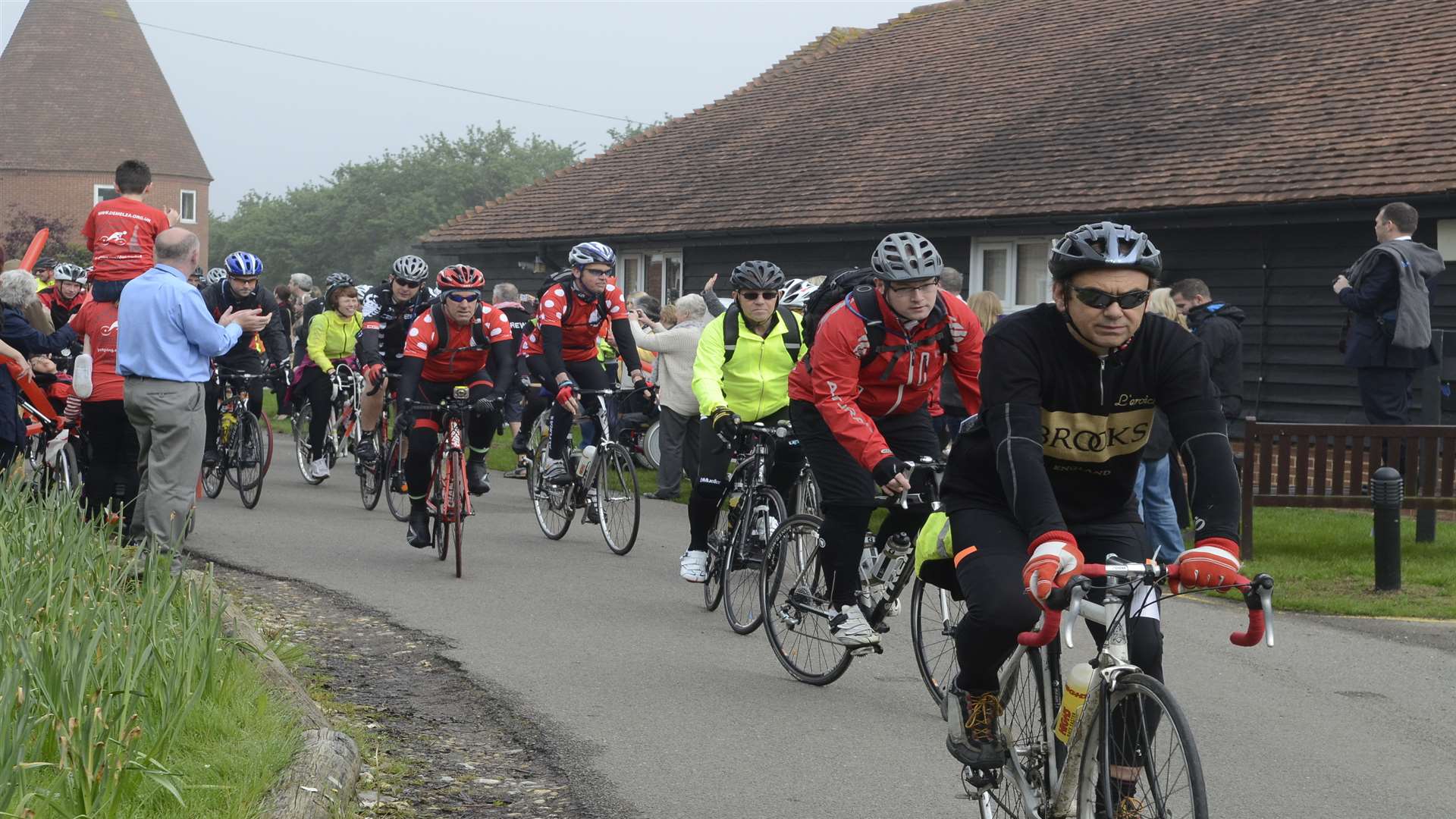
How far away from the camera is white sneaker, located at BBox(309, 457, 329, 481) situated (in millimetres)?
15938

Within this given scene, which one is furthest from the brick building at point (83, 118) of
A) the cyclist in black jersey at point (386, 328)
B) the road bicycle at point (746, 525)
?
the road bicycle at point (746, 525)

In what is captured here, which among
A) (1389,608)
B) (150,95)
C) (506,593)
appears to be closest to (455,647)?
(506,593)

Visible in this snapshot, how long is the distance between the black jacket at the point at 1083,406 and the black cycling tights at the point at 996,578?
227 millimetres

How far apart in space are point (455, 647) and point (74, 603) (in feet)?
8.83

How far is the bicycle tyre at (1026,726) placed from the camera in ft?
14.6

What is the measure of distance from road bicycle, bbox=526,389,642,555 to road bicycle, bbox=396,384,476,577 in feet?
3.80

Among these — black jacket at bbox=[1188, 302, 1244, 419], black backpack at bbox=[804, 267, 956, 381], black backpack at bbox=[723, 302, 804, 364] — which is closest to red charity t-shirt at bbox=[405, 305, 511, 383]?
black backpack at bbox=[723, 302, 804, 364]

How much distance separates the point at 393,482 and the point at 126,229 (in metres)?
2.75

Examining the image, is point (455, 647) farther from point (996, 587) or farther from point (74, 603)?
point (996, 587)

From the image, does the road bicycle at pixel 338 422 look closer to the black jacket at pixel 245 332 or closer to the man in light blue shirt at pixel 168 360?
the black jacket at pixel 245 332

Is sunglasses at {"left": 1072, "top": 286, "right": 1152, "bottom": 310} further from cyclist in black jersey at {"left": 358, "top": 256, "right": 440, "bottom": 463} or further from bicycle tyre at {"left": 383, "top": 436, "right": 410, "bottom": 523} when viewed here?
cyclist in black jersey at {"left": 358, "top": 256, "right": 440, "bottom": 463}

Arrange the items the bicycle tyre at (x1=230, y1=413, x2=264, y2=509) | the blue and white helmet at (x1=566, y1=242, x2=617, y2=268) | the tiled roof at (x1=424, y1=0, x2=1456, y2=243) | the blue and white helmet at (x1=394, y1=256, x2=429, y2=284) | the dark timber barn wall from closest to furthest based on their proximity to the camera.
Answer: the blue and white helmet at (x1=566, y1=242, x2=617, y2=268), the blue and white helmet at (x1=394, y1=256, x2=429, y2=284), the bicycle tyre at (x1=230, y1=413, x2=264, y2=509), the dark timber barn wall, the tiled roof at (x1=424, y1=0, x2=1456, y2=243)

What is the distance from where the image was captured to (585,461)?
40.3ft

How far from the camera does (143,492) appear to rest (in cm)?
959
